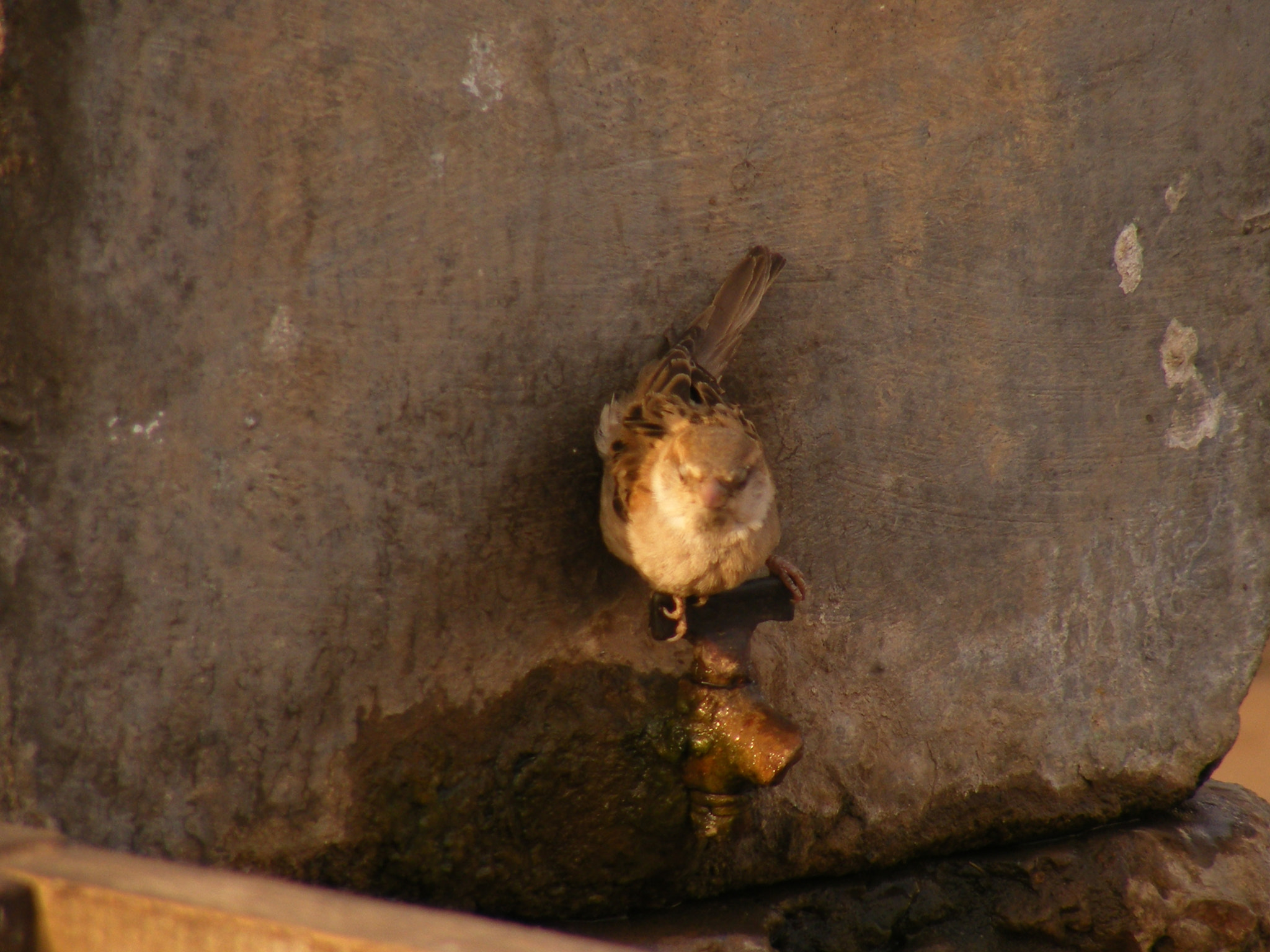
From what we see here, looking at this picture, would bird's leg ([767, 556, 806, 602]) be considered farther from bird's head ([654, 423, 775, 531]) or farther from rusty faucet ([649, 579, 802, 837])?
bird's head ([654, 423, 775, 531])

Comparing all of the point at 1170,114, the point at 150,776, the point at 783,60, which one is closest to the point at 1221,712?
the point at 1170,114

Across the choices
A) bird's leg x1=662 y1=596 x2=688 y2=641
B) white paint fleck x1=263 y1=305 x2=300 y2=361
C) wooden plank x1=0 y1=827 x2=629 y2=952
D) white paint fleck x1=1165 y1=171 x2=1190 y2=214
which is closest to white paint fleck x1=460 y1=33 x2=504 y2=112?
white paint fleck x1=263 y1=305 x2=300 y2=361

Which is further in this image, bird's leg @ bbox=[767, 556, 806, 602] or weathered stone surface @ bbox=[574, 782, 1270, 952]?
weathered stone surface @ bbox=[574, 782, 1270, 952]

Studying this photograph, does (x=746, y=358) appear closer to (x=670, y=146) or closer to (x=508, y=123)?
(x=670, y=146)

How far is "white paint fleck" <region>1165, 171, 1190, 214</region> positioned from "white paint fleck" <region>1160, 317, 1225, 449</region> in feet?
0.99

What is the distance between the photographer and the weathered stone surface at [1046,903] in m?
2.83

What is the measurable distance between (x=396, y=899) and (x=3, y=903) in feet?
3.75

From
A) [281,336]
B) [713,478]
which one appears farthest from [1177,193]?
[281,336]

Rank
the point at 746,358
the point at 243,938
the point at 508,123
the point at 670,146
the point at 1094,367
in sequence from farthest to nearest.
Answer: the point at 1094,367 < the point at 746,358 < the point at 670,146 < the point at 508,123 < the point at 243,938

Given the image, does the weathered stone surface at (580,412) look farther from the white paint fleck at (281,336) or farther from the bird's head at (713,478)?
the bird's head at (713,478)

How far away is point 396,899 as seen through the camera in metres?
2.43

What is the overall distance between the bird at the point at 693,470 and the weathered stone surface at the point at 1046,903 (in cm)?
88

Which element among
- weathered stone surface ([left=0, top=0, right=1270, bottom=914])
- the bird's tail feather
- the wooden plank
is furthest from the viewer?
the bird's tail feather

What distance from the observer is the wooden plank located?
1294mm
